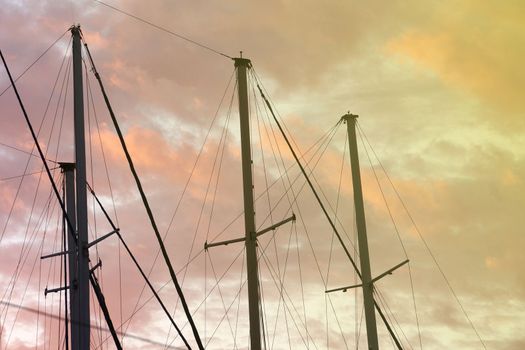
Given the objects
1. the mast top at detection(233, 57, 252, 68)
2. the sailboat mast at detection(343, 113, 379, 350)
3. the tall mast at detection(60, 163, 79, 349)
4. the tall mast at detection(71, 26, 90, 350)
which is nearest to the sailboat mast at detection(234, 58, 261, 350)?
the mast top at detection(233, 57, 252, 68)

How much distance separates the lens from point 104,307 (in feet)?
124

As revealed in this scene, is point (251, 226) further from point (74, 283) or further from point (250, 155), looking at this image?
point (74, 283)

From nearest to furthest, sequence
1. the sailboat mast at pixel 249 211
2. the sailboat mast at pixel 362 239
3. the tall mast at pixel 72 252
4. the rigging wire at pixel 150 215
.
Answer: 1. the rigging wire at pixel 150 215
2. the sailboat mast at pixel 249 211
3. the tall mast at pixel 72 252
4. the sailboat mast at pixel 362 239

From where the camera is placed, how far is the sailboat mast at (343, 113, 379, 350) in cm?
5278

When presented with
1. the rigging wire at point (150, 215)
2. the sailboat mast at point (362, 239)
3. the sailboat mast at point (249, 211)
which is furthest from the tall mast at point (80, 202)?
the sailboat mast at point (362, 239)

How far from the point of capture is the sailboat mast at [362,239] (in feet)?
173

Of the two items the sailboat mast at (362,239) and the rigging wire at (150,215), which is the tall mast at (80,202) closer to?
the rigging wire at (150,215)

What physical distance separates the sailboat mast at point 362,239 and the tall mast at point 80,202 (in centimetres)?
1918

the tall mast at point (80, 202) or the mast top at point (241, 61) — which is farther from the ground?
the mast top at point (241, 61)

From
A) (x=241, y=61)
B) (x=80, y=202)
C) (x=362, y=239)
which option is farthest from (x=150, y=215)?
(x=362, y=239)

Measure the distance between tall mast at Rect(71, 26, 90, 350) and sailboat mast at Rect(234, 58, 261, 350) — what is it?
749 centimetres

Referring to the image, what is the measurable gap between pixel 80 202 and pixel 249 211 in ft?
29.4

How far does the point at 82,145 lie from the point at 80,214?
340cm

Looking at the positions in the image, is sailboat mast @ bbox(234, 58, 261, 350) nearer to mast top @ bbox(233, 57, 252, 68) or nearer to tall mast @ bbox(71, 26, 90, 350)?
mast top @ bbox(233, 57, 252, 68)
